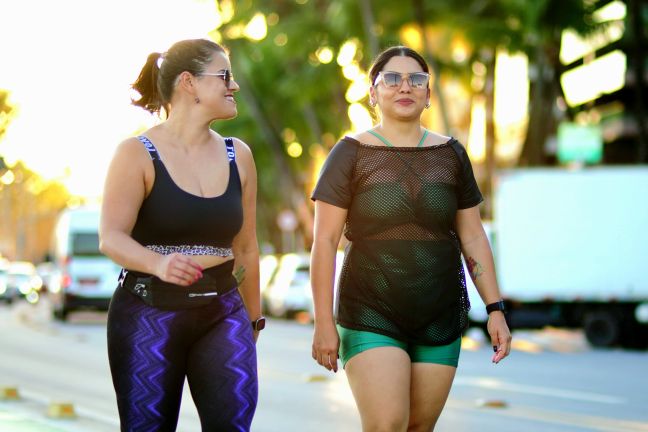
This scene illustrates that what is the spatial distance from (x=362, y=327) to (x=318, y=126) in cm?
4246

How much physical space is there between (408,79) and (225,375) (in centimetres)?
139

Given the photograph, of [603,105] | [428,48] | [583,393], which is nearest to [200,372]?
[583,393]

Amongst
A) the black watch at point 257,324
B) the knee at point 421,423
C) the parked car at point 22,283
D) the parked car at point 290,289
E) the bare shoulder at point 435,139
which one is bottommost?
the parked car at point 22,283

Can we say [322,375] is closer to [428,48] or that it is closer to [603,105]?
[428,48]

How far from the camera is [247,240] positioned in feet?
17.7

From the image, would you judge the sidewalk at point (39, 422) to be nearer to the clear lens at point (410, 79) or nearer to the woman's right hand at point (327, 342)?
the woman's right hand at point (327, 342)

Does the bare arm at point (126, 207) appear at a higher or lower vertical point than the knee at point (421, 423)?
higher

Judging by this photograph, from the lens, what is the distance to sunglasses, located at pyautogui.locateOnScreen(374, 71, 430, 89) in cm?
567

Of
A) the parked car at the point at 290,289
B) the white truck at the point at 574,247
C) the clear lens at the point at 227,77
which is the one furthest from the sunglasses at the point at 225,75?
the parked car at the point at 290,289

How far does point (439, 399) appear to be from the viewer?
18.0ft

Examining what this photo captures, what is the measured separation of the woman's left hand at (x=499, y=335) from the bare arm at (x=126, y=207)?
143 cm

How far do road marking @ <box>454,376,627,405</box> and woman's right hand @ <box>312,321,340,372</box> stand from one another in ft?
27.3

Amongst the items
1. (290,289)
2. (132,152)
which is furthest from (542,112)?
(132,152)

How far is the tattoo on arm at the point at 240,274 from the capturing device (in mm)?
5375
